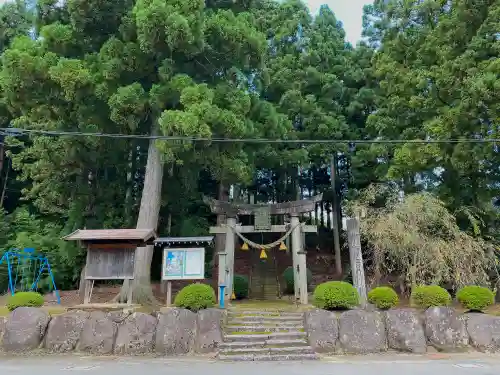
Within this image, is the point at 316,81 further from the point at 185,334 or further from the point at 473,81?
the point at 185,334

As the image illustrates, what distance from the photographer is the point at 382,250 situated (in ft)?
42.1

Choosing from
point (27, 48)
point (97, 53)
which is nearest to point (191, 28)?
point (97, 53)

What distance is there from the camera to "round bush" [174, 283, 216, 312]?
9.10 m

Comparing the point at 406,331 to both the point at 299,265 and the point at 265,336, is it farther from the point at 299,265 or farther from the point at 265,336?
the point at 299,265

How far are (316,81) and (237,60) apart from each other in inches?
275

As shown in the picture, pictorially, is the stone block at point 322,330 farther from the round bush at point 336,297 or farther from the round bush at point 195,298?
the round bush at point 195,298

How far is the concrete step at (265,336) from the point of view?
8.84 metres

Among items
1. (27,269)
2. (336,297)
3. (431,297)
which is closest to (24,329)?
(336,297)

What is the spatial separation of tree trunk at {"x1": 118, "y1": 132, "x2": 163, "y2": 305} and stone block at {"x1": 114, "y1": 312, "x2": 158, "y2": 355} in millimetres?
2935

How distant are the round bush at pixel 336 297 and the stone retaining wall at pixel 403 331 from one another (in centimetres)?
41

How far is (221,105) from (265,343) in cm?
765

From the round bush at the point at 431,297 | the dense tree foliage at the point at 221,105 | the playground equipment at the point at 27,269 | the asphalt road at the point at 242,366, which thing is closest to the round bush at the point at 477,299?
the round bush at the point at 431,297

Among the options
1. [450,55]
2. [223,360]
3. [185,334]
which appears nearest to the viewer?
[223,360]

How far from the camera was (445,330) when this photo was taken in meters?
8.84
